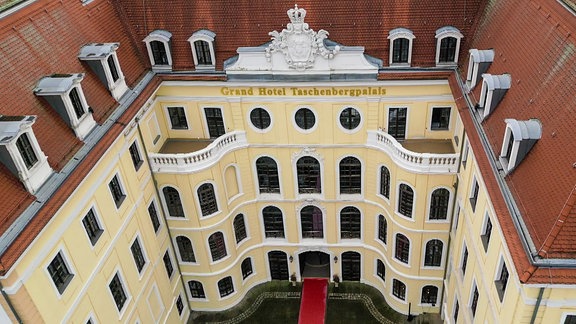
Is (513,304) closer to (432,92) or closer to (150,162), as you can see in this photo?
(432,92)

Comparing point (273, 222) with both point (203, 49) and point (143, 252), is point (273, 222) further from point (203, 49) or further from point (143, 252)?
point (203, 49)

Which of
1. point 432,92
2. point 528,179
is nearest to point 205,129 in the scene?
point 432,92

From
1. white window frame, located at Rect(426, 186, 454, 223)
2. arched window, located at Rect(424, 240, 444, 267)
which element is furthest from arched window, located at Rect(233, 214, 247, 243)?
white window frame, located at Rect(426, 186, 454, 223)

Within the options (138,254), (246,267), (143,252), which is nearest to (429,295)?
(246,267)

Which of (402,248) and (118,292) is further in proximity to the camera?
(402,248)

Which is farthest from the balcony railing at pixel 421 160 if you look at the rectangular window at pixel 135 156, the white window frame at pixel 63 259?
the white window frame at pixel 63 259

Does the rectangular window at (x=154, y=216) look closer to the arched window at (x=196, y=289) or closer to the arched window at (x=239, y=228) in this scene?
the arched window at (x=239, y=228)
